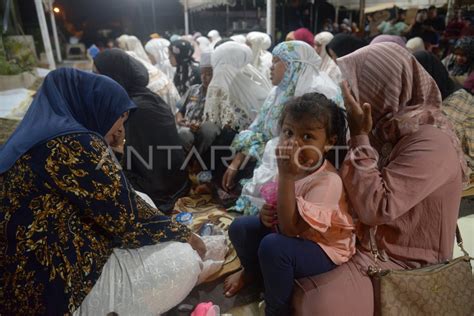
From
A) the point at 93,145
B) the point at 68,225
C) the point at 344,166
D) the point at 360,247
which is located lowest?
the point at 360,247

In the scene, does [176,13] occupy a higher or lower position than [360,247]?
higher

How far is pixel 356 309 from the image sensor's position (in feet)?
3.91

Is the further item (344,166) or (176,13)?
(176,13)

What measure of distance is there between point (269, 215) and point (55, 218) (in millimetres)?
756

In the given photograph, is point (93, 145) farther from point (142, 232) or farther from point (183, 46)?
point (183, 46)

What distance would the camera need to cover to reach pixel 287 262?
122 centimetres

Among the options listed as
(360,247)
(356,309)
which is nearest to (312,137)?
(360,247)

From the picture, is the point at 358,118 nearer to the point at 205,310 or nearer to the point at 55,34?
the point at 205,310

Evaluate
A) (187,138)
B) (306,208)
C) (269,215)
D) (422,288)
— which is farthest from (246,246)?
(187,138)

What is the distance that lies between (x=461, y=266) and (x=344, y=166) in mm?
560

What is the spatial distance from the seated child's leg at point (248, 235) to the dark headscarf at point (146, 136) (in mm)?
1064

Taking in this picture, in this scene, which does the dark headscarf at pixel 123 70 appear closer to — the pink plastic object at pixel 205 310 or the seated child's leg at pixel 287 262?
the pink plastic object at pixel 205 310

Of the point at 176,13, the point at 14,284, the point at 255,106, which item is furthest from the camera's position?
the point at 176,13

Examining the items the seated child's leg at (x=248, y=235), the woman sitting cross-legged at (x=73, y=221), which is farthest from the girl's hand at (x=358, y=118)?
the woman sitting cross-legged at (x=73, y=221)
